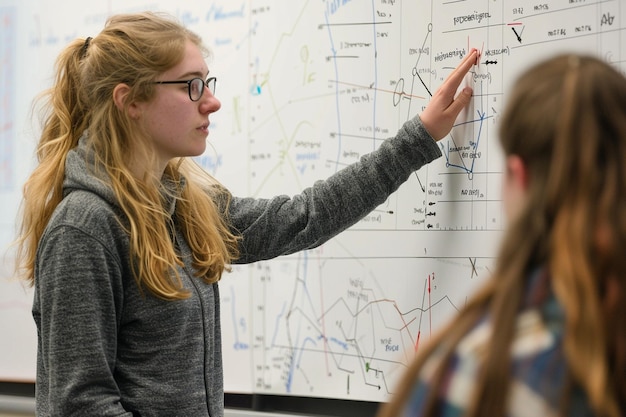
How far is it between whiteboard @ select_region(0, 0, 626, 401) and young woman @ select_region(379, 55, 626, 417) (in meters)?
0.76

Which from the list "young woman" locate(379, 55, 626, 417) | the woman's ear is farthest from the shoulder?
"young woman" locate(379, 55, 626, 417)

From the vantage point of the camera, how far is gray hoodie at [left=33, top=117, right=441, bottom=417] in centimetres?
145

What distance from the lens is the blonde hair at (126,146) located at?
1.55 meters

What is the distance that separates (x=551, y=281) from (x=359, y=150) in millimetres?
1160

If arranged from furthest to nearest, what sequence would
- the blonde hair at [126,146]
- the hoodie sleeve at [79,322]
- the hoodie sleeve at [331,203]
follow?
the hoodie sleeve at [331,203] → the blonde hair at [126,146] → the hoodie sleeve at [79,322]

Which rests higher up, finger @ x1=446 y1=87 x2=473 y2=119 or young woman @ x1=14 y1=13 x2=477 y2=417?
finger @ x1=446 y1=87 x2=473 y2=119

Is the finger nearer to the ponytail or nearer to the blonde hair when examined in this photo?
the blonde hair

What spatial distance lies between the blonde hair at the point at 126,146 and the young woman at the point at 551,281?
0.79 metres

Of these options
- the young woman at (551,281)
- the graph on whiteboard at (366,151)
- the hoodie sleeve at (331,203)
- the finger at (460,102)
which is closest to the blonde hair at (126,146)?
the hoodie sleeve at (331,203)

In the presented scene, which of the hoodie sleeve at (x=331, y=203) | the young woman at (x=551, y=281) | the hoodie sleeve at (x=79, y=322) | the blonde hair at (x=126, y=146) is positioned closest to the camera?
the young woman at (x=551, y=281)

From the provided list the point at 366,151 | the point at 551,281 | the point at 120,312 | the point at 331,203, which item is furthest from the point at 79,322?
the point at 551,281

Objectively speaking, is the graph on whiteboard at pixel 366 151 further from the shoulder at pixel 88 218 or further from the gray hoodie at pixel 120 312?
the shoulder at pixel 88 218

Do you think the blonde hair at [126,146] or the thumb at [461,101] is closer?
the blonde hair at [126,146]

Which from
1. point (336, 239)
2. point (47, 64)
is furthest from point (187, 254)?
point (47, 64)
